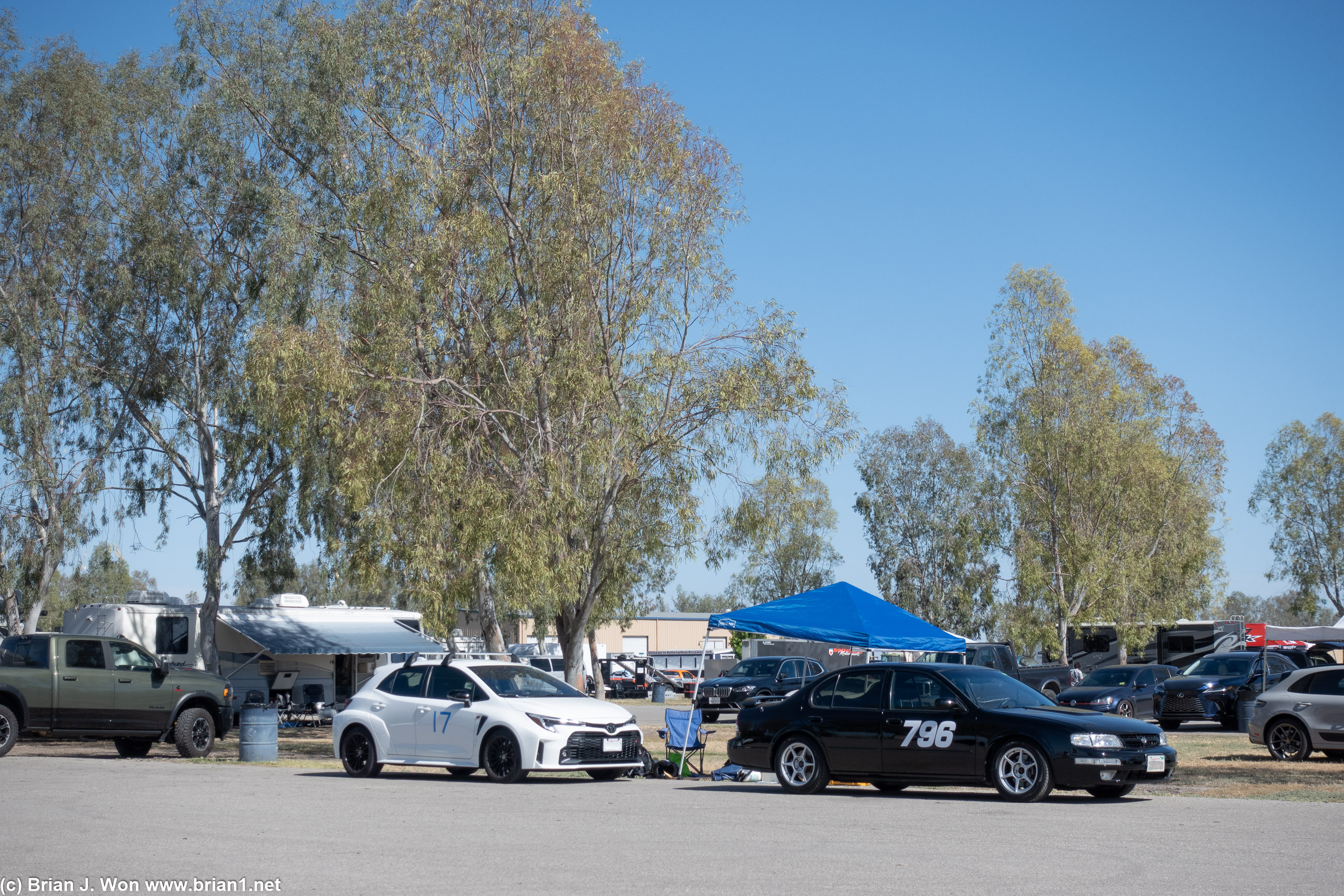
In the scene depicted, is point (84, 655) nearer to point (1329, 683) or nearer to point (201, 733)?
point (201, 733)

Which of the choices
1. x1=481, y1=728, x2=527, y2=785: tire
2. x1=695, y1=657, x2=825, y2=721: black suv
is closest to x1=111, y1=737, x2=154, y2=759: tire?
x1=481, y1=728, x2=527, y2=785: tire

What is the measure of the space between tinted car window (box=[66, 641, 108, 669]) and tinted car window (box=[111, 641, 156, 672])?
0.20 metres

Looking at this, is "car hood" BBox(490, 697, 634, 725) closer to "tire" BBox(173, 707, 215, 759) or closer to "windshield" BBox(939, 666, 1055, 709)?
"windshield" BBox(939, 666, 1055, 709)

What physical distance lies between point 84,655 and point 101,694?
Result: 0.71 meters

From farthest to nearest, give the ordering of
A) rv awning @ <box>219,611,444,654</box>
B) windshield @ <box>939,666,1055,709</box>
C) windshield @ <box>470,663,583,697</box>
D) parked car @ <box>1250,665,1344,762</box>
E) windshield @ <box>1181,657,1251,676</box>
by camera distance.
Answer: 1. rv awning @ <box>219,611,444,654</box>
2. windshield @ <box>1181,657,1251,676</box>
3. parked car @ <box>1250,665,1344,762</box>
4. windshield @ <box>470,663,583,697</box>
5. windshield @ <box>939,666,1055,709</box>

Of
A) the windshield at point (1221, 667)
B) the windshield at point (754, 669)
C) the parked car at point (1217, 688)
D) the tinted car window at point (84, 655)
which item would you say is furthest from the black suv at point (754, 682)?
the tinted car window at point (84, 655)

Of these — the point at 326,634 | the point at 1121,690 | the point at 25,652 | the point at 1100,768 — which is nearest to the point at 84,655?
the point at 25,652

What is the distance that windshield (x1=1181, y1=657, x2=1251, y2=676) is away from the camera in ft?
93.0

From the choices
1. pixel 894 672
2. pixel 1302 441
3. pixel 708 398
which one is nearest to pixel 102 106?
pixel 708 398

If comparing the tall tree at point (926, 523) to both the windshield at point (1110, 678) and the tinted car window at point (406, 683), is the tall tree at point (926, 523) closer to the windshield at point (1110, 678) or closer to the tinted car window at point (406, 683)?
the windshield at point (1110, 678)

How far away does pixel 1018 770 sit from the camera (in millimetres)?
12633

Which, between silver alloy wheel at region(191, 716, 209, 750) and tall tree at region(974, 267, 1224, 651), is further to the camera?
tall tree at region(974, 267, 1224, 651)

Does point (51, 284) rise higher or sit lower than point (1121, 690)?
higher

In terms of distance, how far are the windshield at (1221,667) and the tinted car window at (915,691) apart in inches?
713
